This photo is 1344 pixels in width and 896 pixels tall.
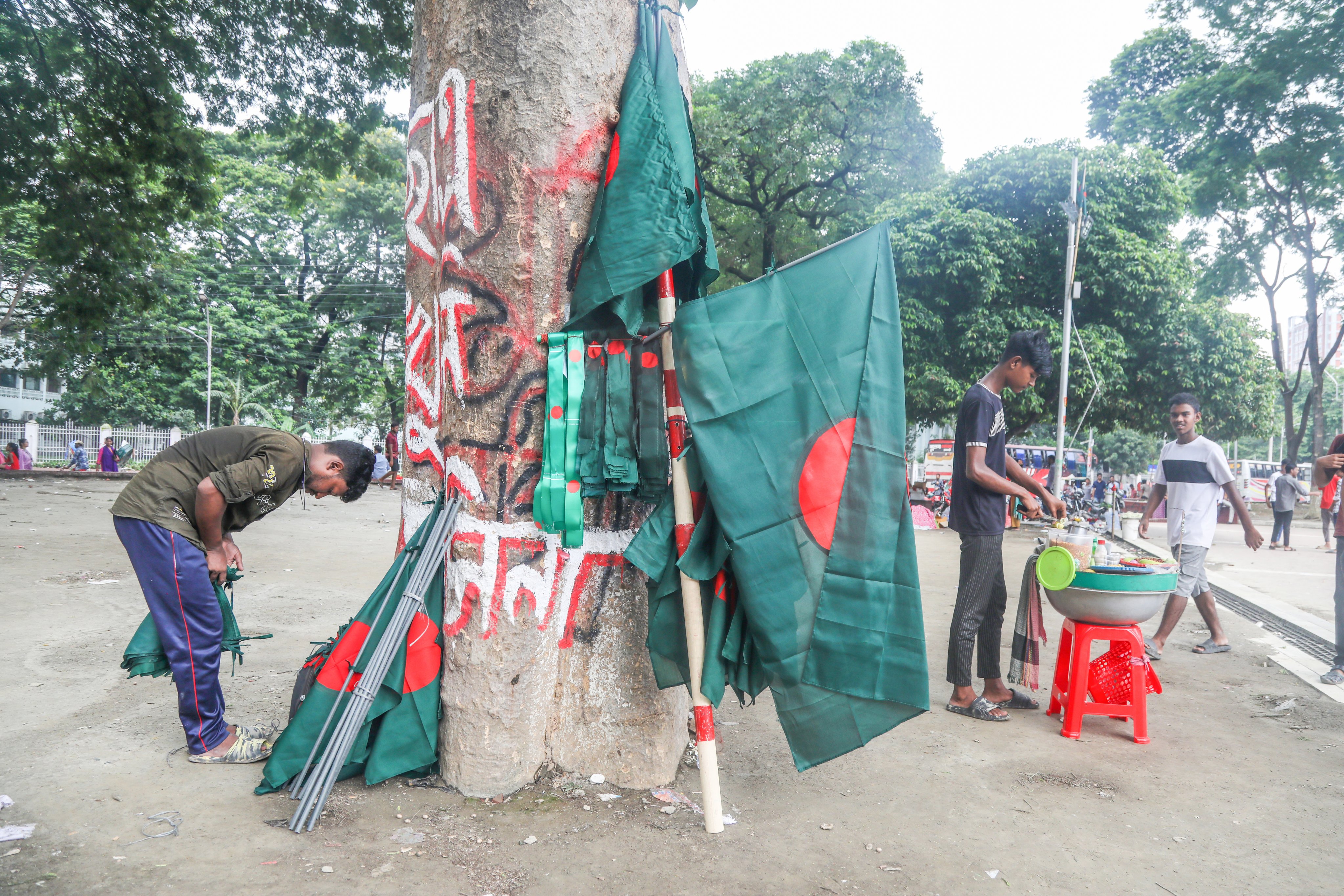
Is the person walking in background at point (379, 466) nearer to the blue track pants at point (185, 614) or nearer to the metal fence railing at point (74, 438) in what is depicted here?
the blue track pants at point (185, 614)

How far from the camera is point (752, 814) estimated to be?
2.88m

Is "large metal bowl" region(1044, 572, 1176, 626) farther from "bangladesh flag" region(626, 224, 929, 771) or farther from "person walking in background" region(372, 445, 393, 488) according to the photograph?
"person walking in background" region(372, 445, 393, 488)

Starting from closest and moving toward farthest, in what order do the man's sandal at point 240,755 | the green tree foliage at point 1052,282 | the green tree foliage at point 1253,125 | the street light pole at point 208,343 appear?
the man's sandal at point 240,755
the green tree foliage at point 1253,125
the green tree foliage at point 1052,282
the street light pole at point 208,343

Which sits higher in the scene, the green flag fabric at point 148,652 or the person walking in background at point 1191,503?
the person walking in background at point 1191,503

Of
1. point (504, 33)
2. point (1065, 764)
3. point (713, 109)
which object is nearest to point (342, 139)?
point (504, 33)

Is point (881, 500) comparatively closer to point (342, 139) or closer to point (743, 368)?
point (743, 368)

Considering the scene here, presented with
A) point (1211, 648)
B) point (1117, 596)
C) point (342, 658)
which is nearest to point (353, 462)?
point (342, 658)

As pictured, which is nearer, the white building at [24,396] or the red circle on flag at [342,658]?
the red circle on flag at [342,658]

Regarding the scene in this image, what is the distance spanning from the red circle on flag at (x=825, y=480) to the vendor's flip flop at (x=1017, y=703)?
A: 2247 mm

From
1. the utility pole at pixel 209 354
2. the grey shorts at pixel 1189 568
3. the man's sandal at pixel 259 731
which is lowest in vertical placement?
the man's sandal at pixel 259 731

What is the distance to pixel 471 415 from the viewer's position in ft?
9.67

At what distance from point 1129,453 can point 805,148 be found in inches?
2020

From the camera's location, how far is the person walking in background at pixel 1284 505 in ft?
45.6

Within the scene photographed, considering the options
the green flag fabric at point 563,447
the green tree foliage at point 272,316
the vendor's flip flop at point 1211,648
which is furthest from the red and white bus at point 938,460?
the green flag fabric at point 563,447
